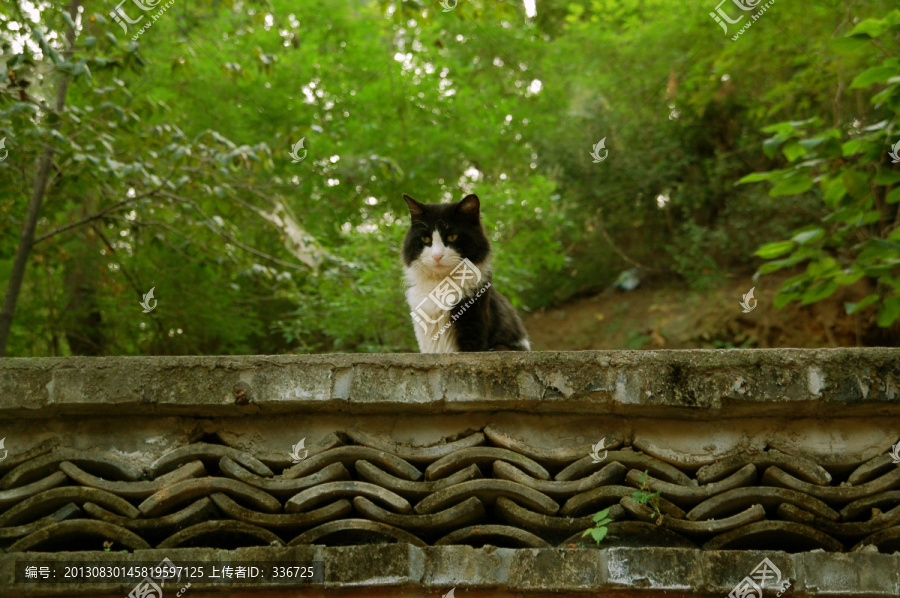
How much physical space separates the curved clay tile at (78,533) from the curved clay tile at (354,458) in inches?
20.3

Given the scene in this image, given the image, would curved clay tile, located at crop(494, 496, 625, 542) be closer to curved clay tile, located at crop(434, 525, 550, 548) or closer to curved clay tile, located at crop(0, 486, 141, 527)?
curved clay tile, located at crop(434, 525, 550, 548)

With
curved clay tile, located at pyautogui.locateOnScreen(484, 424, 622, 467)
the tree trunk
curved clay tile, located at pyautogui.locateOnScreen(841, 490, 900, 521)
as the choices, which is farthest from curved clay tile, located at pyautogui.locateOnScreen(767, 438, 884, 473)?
the tree trunk

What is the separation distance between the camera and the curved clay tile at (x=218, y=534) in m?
2.46

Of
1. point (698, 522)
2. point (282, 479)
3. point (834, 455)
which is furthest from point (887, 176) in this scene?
point (282, 479)

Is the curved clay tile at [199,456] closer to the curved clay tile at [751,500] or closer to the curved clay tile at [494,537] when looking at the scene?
the curved clay tile at [494,537]

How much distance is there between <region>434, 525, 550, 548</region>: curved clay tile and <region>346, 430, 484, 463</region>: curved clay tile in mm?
283

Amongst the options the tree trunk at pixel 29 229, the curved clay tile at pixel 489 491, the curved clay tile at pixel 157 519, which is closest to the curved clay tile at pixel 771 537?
the curved clay tile at pixel 489 491

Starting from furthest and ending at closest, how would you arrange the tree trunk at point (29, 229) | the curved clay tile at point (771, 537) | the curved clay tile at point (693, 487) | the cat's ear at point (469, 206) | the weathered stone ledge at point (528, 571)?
the tree trunk at point (29, 229)
the cat's ear at point (469, 206)
the curved clay tile at point (693, 487)
the curved clay tile at point (771, 537)
the weathered stone ledge at point (528, 571)

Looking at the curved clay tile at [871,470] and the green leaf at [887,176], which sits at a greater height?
the green leaf at [887,176]

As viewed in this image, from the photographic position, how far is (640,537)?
2457mm

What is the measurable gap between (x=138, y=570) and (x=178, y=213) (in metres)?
5.17

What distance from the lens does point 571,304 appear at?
11539 mm

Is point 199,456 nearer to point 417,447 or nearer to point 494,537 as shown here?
point 417,447

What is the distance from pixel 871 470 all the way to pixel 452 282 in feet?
6.62
